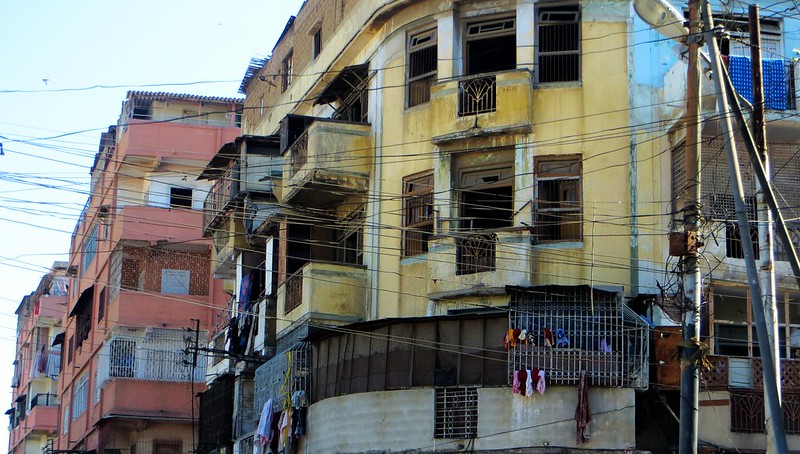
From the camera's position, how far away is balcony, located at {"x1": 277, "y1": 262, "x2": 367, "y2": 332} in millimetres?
25312

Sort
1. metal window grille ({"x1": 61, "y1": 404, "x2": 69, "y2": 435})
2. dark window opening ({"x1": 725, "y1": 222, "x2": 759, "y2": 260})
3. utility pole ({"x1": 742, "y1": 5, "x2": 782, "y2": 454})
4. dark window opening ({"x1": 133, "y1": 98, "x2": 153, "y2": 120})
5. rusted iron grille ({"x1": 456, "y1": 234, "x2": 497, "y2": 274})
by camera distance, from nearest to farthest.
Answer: utility pole ({"x1": 742, "y1": 5, "x2": 782, "y2": 454})
dark window opening ({"x1": 725, "y1": 222, "x2": 759, "y2": 260})
rusted iron grille ({"x1": 456, "y1": 234, "x2": 497, "y2": 274})
dark window opening ({"x1": 133, "y1": 98, "x2": 153, "y2": 120})
metal window grille ({"x1": 61, "y1": 404, "x2": 69, "y2": 435})

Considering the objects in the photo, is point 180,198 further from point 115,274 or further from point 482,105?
point 482,105

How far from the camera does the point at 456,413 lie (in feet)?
71.6

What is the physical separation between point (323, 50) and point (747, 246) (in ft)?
44.9

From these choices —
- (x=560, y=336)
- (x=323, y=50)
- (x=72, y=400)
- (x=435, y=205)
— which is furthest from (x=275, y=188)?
(x=72, y=400)

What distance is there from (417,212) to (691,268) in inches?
300

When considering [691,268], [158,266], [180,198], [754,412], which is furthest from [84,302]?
[691,268]

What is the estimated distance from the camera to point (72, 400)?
48.0m

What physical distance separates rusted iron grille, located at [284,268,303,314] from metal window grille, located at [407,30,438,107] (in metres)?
4.00

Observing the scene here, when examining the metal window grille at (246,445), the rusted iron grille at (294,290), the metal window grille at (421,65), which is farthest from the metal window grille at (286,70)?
the metal window grille at (246,445)

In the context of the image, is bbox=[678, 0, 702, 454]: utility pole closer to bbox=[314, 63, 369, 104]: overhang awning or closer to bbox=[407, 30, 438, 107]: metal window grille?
bbox=[407, 30, 438, 107]: metal window grille

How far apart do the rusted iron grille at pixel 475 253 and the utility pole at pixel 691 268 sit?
16.7 feet

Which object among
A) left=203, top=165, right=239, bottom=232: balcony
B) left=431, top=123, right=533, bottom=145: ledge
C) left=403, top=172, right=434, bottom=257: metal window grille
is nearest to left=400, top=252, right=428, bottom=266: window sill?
left=403, top=172, right=434, bottom=257: metal window grille

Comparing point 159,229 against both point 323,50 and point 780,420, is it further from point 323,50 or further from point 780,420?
point 780,420
